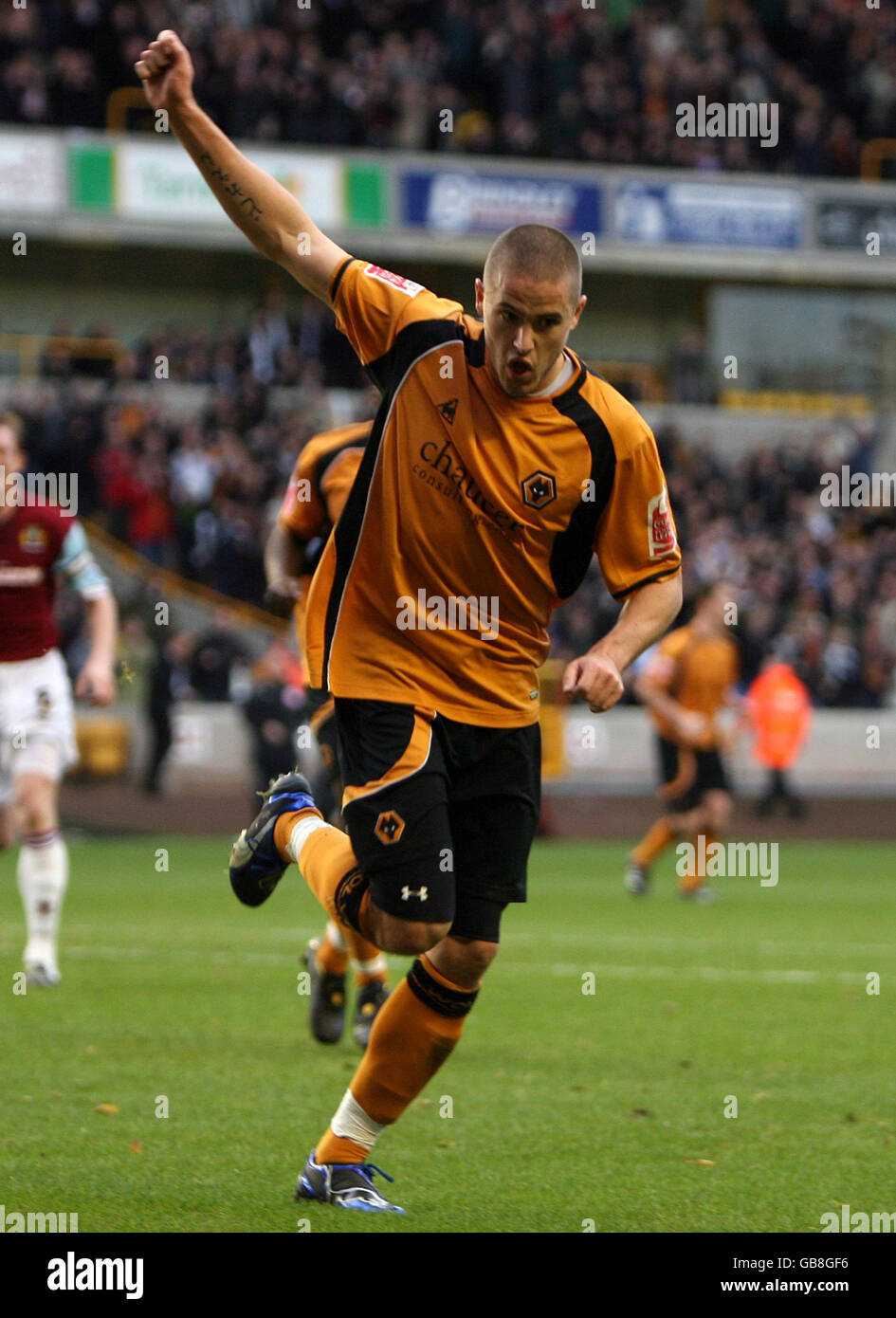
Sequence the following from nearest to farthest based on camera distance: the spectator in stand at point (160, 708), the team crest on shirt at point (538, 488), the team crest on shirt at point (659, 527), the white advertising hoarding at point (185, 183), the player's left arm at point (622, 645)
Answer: the player's left arm at point (622, 645)
the team crest on shirt at point (538, 488)
the team crest on shirt at point (659, 527)
the spectator in stand at point (160, 708)
the white advertising hoarding at point (185, 183)

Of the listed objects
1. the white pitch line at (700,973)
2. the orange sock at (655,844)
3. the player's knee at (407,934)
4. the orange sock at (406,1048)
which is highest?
the player's knee at (407,934)

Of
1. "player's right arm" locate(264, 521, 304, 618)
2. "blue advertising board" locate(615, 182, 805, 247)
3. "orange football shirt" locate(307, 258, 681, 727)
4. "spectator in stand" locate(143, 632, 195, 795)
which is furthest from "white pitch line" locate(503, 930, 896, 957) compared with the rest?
"blue advertising board" locate(615, 182, 805, 247)

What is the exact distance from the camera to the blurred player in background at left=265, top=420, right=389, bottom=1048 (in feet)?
24.0

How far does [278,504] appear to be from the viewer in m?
26.6

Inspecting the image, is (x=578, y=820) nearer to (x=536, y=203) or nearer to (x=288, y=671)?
(x=288, y=671)

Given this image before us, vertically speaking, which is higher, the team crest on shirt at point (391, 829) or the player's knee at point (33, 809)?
the team crest on shirt at point (391, 829)

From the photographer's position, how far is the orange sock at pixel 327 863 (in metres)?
4.87

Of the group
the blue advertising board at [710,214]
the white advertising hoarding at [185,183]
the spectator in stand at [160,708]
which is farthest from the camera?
the blue advertising board at [710,214]

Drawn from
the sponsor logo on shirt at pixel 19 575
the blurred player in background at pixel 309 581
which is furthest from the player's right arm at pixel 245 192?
the sponsor logo on shirt at pixel 19 575

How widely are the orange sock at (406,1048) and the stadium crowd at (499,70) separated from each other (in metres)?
27.1

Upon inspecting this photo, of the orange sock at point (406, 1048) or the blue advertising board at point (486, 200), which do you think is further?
the blue advertising board at point (486, 200)

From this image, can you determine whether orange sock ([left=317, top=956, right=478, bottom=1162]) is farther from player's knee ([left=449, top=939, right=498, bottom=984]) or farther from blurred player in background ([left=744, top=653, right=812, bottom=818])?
blurred player in background ([left=744, top=653, right=812, bottom=818])

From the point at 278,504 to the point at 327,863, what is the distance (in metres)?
21.9

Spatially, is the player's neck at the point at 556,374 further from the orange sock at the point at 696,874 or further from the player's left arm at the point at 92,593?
the orange sock at the point at 696,874
